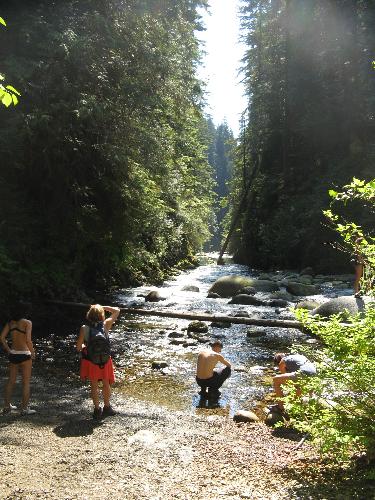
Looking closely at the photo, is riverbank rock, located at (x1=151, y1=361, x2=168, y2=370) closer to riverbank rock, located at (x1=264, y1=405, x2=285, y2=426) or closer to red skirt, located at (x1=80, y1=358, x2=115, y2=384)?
red skirt, located at (x1=80, y1=358, x2=115, y2=384)

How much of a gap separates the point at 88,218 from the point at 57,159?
2.08 metres

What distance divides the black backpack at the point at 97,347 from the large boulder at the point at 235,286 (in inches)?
557

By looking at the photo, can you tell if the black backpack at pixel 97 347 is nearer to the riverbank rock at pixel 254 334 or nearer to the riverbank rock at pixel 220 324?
the riverbank rock at pixel 254 334

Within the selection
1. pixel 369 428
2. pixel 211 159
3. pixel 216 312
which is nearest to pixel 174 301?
pixel 216 312

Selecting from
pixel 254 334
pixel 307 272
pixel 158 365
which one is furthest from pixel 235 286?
A: pixel 158 365

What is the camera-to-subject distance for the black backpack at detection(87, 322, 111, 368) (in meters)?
6.28

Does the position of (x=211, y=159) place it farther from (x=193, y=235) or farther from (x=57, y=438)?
(x=57, y=438)

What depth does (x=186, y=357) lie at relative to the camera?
34.9 feet

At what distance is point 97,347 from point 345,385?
133 inches

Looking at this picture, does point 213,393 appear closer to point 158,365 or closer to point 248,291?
point 158,365

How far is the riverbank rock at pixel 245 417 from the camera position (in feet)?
22.6

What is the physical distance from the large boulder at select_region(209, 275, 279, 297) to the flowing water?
2.79m

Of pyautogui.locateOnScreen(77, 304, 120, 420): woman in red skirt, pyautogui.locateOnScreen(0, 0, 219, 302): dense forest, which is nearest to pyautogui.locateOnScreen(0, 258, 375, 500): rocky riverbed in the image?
pyautogui.locateOnScreen(77, 304, 120, 420): woman in red skirt

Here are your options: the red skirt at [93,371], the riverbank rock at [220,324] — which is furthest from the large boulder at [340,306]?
the red skirt at [93,371]
